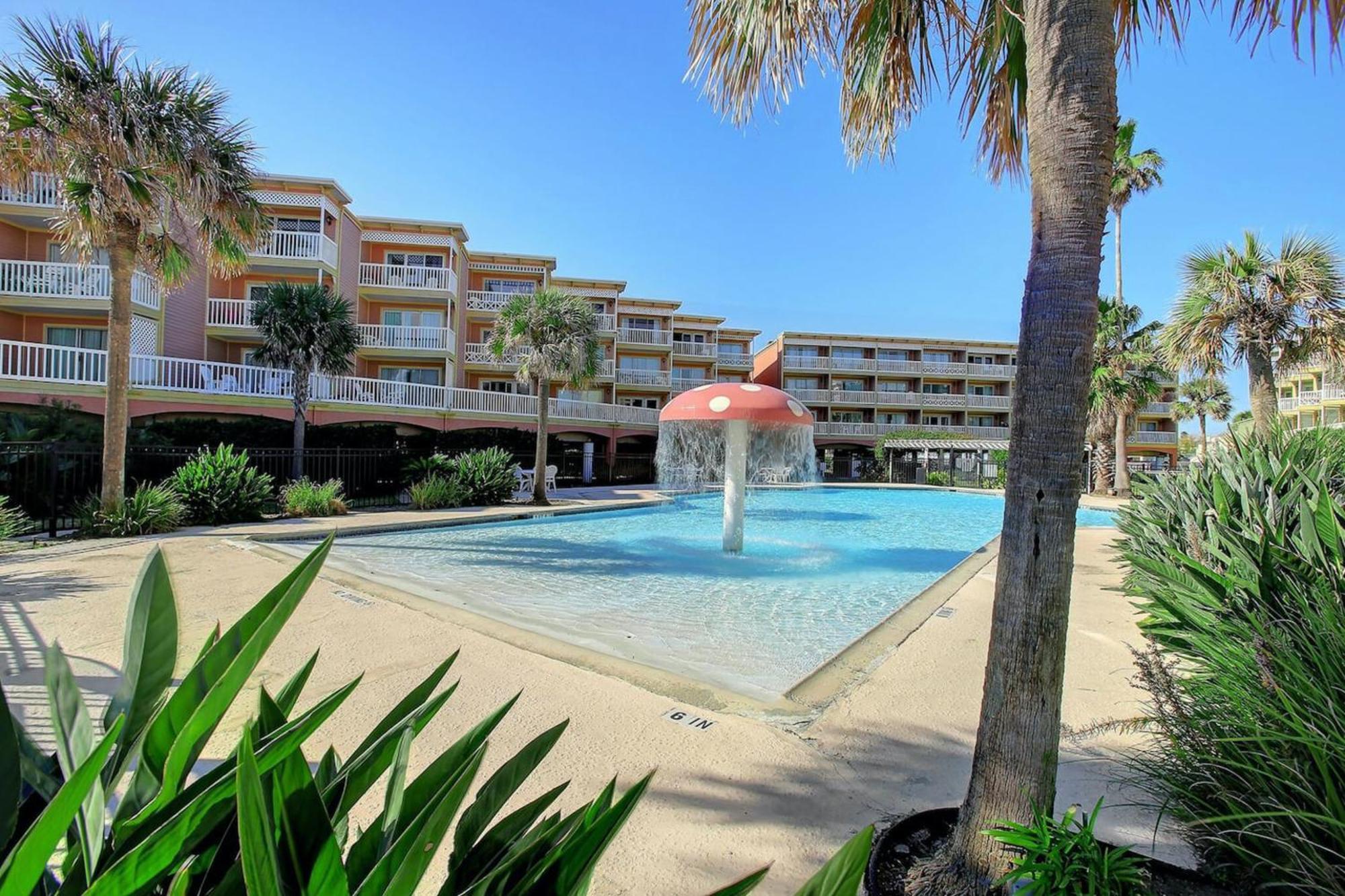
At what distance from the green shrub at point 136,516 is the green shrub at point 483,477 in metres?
6.72

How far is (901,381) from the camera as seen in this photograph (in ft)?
146

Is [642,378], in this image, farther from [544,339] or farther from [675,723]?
[675,723]

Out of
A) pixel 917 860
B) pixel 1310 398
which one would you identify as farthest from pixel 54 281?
pixel 1310 398

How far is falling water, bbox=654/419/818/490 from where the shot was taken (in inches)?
831

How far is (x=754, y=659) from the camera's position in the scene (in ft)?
16.8

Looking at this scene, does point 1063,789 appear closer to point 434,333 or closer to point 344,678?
point 344,678

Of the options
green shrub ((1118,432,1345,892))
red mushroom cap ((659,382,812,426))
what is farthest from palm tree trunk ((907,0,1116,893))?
red mushroom cap ((659,382,812,426))

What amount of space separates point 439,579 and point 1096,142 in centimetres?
779

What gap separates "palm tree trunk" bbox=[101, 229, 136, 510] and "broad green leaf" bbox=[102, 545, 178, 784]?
11597mm

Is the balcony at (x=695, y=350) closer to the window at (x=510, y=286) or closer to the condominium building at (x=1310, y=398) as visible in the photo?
the window at (x=510, y=286)

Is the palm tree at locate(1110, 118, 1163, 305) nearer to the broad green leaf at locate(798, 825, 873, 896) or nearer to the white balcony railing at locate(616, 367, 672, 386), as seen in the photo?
the white balcony railing at locate(616, 367, 672, 386)

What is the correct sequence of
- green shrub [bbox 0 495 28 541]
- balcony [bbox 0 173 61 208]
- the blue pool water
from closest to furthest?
the blue pool water < green shrub [bbox 0 495 28 541] < balcony [bbox 0 173 61 208]

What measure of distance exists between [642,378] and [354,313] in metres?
15.7

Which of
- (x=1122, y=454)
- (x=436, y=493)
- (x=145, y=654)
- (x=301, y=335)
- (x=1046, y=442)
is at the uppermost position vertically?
(x=301, y=335)
